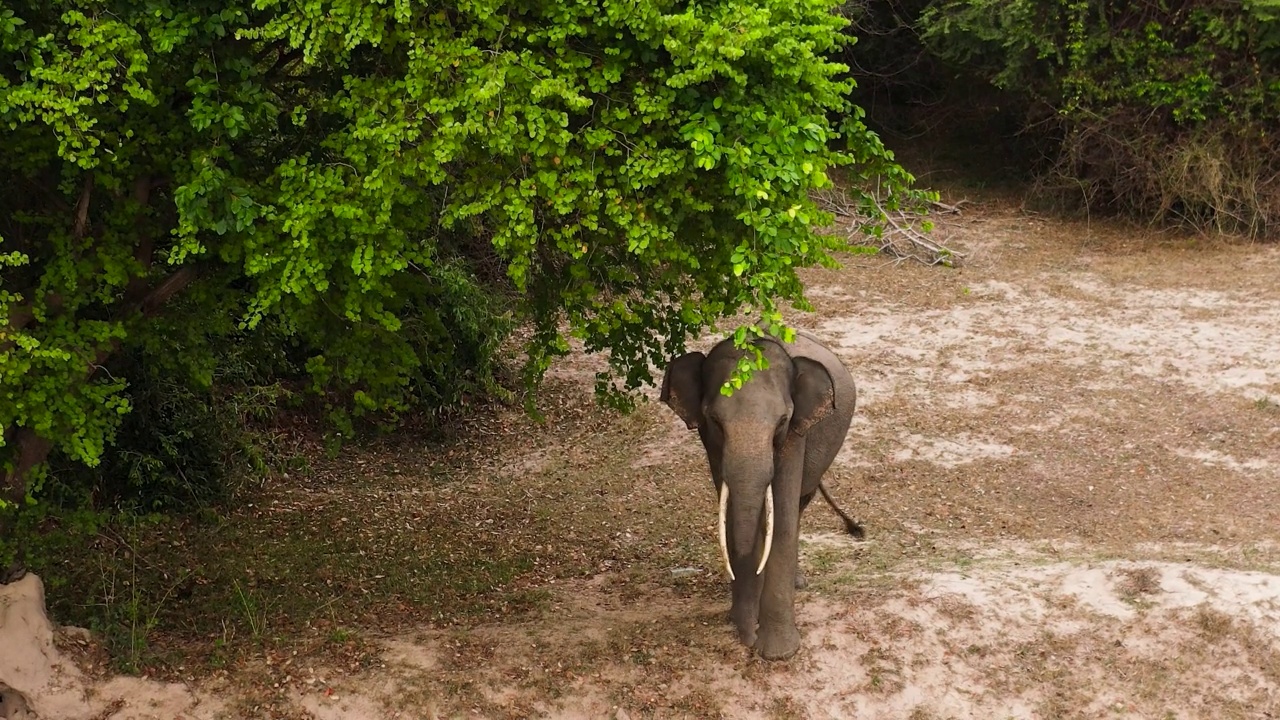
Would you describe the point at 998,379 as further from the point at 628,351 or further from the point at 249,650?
the point at 249,650

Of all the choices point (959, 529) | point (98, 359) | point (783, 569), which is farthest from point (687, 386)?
point (959, 529)

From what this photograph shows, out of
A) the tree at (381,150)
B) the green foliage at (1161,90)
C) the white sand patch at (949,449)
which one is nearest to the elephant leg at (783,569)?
the tree at (381,150)

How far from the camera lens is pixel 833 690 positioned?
8.16 m

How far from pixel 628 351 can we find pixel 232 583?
388cm

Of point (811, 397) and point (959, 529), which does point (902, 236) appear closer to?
point (959, 529)

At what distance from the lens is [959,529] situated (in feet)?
36.5

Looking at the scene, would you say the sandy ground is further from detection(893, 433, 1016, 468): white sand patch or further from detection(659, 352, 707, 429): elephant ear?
detection(659, 352, 707, 429): elephant ear

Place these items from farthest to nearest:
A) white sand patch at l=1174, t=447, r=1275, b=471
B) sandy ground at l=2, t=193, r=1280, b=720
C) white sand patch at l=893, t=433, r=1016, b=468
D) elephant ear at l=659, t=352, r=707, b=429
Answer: white sand patch at l=893, t=433, r=1016, b=468 → white sand patch at l=1174, t=447, r=1275, b=471 → sandy ground at l=2, t=193, r=1280, b=720 → elephant ear at l=659, t=352, r=707, b=429

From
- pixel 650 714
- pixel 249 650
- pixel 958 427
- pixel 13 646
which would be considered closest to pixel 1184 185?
pixel 958 427

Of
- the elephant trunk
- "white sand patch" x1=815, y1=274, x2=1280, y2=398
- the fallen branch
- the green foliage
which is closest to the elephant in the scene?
the elephant trunk

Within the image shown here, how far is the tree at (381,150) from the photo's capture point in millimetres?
6449

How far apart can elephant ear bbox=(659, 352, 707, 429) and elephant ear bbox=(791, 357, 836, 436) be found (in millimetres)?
602

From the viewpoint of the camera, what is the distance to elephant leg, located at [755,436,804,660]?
8039 mm

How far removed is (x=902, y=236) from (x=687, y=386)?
12.9m
